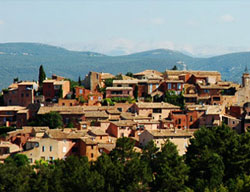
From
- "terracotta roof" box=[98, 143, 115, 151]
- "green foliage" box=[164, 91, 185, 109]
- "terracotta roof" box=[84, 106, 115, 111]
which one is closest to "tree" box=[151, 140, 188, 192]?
"terracotta roof" box=[98, 143, 115, 151]

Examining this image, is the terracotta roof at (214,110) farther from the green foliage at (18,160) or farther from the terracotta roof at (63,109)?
the green foliage at (18,160)

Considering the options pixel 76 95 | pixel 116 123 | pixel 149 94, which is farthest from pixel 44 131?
pixel 149 94

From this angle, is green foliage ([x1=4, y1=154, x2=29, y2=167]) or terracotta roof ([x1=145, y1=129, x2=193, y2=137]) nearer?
green foliage ([x1=4, y1=154, x2=29, y2=167])

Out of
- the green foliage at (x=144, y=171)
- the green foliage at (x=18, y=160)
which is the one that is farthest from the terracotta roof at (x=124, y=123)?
the green foliage at (x=18, y=160)

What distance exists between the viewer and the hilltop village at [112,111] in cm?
6288

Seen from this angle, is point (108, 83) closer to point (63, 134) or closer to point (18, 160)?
point (63, 134)

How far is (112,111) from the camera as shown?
74688 mm

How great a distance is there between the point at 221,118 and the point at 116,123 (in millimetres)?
12884

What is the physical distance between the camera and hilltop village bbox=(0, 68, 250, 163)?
62875 mm

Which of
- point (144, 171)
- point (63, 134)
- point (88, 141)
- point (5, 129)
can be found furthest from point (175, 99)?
point (144, 171)

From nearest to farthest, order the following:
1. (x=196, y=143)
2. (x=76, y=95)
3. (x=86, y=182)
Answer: (x=86, y=182), (x=196, y=143), (x=76, y=95)

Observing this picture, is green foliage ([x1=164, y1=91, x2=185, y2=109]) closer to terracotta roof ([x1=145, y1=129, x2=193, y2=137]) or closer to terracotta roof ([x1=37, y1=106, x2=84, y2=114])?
terracotta roof ([x1=37, y1=106, x2=84, y2=114])

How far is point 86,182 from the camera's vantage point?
51.7 meters

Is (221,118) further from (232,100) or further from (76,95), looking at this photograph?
(76,95)
